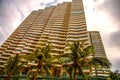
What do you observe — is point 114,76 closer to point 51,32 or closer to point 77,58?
point 77,58

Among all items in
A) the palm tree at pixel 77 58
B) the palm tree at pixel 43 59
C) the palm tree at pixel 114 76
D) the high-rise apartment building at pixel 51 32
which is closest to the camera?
the palm tree at pixel 77 58

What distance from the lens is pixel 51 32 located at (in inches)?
4045

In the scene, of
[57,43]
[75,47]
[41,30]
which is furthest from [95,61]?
[41,30]

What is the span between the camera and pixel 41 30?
11031 centimetres

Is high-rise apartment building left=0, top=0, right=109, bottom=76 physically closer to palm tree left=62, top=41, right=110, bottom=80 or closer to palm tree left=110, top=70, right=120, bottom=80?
palm tree left=110, top=70, right=120, bottom=80

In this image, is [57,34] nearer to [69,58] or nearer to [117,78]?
[117,78]

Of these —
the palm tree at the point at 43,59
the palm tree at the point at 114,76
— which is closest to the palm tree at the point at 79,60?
the palm tree at the point at 43,59

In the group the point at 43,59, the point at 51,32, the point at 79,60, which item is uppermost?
the point at 51,32

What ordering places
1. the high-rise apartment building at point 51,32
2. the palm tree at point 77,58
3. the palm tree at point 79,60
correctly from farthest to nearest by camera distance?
the high-rise apartment building at point 51,32
the palm tree at point 77,58
the palm tree at point 79,60

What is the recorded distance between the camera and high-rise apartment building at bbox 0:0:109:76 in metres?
95.2

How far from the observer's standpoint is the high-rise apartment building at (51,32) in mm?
95188

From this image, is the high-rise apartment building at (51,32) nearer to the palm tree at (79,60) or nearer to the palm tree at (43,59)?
the palm tree at (43,59)

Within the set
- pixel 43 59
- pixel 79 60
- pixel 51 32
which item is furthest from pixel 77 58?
pixel 51 32

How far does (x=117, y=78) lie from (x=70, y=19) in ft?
201
